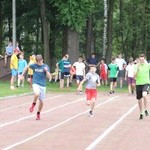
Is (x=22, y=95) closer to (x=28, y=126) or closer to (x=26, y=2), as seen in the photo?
(x=28, y=126)

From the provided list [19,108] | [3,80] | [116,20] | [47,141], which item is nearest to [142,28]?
[116,20]

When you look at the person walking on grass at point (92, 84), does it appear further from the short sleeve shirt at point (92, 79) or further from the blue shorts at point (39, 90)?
the blue shorts at point (39, 90)

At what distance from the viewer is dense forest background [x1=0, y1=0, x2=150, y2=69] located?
39.3 m

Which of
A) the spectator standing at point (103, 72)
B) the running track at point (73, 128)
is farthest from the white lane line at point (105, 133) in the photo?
the spectator standing at point (103, 72)

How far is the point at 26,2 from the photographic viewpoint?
158ft

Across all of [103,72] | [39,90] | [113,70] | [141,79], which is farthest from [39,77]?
[103,72]

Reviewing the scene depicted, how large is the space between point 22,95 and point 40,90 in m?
9.72

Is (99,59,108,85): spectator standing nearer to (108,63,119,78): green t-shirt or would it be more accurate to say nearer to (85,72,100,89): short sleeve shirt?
(108,63,119,78): green t-shirt

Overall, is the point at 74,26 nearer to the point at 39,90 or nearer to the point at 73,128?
the point at 39,90

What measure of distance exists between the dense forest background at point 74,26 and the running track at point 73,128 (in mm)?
15478

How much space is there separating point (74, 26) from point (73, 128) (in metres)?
23.6

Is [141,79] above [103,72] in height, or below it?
below

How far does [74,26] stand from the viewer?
3906 cm

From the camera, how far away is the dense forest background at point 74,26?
129ft
